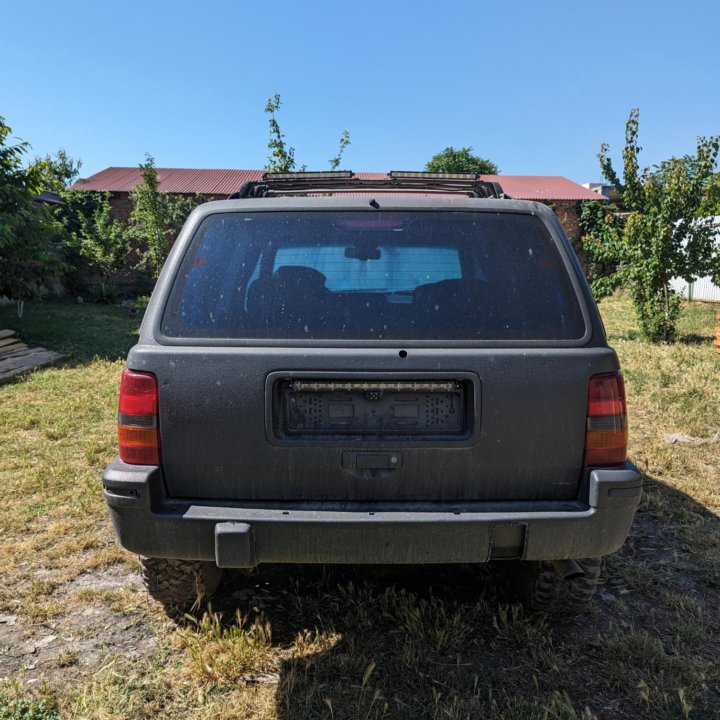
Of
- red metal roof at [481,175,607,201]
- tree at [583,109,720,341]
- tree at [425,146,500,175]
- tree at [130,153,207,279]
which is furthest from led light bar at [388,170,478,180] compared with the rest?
tree at [425,146,500,175]

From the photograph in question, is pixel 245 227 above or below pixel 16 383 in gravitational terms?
above

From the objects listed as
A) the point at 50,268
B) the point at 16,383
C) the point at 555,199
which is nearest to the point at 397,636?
the point at 16,383

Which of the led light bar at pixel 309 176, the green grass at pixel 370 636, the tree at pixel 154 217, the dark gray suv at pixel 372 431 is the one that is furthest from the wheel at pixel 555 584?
the tree at pixel 154 217

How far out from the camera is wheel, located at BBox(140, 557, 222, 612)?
2.63 metres

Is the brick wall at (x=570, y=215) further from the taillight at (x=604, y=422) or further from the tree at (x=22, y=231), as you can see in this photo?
the taillight at (x=604, y=422)

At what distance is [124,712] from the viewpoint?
222 cm

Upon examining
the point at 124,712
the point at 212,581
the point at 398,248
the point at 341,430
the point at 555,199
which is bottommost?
the point at 124,712

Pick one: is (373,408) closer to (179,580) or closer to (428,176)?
(179,580)

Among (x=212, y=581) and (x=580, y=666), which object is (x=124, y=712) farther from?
(x=580, y=666)

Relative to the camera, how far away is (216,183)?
88.4ft

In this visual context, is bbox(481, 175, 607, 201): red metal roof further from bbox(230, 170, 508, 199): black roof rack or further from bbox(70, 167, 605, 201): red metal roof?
bbox(230, 170, 508, 199): black roof rack

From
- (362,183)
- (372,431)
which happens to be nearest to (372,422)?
(372,431)

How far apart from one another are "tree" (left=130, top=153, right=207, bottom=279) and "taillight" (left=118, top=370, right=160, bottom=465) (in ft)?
63.1

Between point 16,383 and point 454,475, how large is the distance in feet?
23.9
